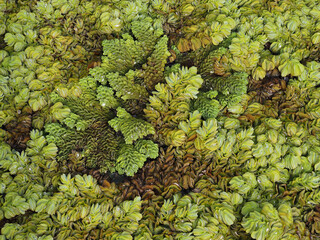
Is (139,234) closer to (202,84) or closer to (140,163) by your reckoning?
(140,163)

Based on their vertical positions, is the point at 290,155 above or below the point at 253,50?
below

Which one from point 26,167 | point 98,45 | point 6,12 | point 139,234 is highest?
point 6,12

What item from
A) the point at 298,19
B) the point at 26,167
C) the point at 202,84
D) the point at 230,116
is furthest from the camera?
Answer: the point at 298,19

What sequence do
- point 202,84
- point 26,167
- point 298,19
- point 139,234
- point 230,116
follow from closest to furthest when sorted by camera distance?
1. point 139,234
2. point 26,167
3. point 230,116
4. point 202,84
5. point 298,19

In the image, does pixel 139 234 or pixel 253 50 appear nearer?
pixel 139 234

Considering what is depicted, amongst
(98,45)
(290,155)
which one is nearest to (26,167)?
(98,45)

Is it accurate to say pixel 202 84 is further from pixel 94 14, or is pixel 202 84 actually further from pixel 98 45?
pixel 94 14

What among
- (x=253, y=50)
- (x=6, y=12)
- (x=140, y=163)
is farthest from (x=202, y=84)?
(x=6, y=12)
